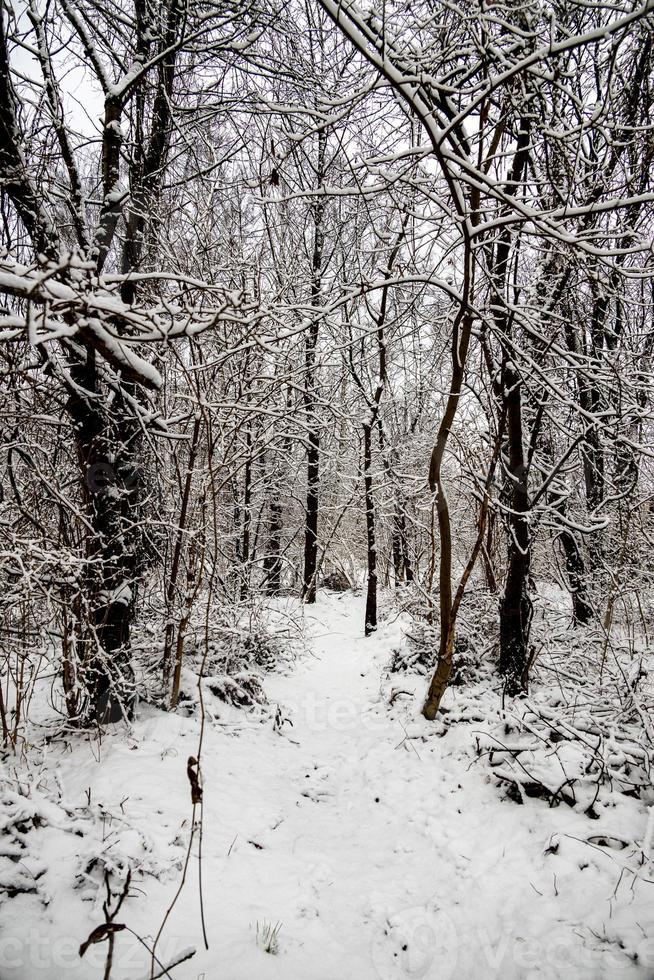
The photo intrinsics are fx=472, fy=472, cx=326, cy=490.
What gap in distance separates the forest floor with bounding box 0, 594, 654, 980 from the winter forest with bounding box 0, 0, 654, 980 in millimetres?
20

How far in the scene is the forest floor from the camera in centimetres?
238

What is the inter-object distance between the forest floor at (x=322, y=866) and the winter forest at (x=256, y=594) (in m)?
0.02

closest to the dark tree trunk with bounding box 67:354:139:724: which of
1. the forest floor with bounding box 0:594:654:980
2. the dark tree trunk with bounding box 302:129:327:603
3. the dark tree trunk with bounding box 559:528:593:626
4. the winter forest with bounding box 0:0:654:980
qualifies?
the winter forest with bounding box 0:0:654:980

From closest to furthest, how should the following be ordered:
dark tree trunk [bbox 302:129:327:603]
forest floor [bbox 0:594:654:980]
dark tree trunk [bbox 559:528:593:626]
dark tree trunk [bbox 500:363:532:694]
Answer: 1. forest floor [bbox 0:594:654:980]
2. dark tree trunk [bbox 500:363:532:694]
3. dark tree trunk [bbox 559:528:593:626]
4. dark tree trunk [bbox 302:129:327:603]

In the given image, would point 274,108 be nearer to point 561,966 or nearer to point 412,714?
point 561,966

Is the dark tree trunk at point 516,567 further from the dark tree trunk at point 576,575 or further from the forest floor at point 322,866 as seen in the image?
the dark tree trunk at point 576,575

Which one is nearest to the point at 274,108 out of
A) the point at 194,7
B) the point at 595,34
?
the point at 595,34

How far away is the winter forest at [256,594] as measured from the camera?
2516 mm

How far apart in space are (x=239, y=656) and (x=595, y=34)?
6507mm

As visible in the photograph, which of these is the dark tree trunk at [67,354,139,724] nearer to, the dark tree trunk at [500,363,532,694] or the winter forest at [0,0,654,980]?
the winter forest at [0,0,654,980]

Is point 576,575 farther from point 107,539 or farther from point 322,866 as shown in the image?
point 107,539

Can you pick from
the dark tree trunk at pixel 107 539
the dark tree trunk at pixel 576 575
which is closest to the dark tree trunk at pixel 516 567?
the dark tree trunk at pixel 576 575

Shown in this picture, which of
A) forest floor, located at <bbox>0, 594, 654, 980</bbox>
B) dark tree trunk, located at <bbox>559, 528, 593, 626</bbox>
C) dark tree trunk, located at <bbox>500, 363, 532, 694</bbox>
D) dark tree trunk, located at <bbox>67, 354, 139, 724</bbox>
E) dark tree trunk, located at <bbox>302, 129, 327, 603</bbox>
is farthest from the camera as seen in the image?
dark tree trunk, located at <bbox>302, 129, 327, 603</bbox>

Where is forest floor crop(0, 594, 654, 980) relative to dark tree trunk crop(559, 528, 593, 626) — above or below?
below
